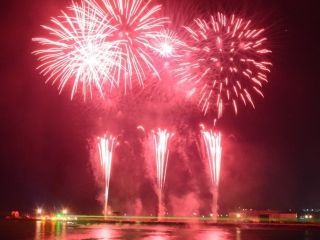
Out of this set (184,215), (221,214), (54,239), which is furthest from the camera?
(221,214)

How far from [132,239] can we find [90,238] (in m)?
2.54

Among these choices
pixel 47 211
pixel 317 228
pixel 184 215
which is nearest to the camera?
pixel 317 228

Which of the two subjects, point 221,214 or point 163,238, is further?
point 221,214

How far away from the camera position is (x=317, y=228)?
4356 cm

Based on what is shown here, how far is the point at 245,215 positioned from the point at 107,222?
23.1 metres

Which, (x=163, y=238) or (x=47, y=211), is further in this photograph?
(x=47, y=211)

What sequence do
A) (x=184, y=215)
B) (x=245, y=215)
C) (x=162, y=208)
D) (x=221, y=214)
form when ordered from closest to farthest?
(x=162, y=208)
(x=184, y=215)
(x=245, y=215)
(x=221, y=214)

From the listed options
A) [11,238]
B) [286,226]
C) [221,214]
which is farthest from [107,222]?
[221,214]

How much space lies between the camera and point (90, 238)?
26.6 m

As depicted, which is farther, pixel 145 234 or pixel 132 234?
pixel 132 234

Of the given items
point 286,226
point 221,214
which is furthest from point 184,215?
point 221,214

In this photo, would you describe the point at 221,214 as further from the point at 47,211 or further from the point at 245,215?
the point at 47,211

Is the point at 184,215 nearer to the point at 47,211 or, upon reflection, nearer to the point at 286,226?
the point at 286,226

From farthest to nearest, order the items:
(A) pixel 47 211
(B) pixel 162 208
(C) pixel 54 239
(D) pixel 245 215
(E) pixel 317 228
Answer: (A) pixel 47 211 < (D) pixel 245 215 < (B) pixel 162 208 < (E) pixel 317 228 < (C) pixel 54 239
